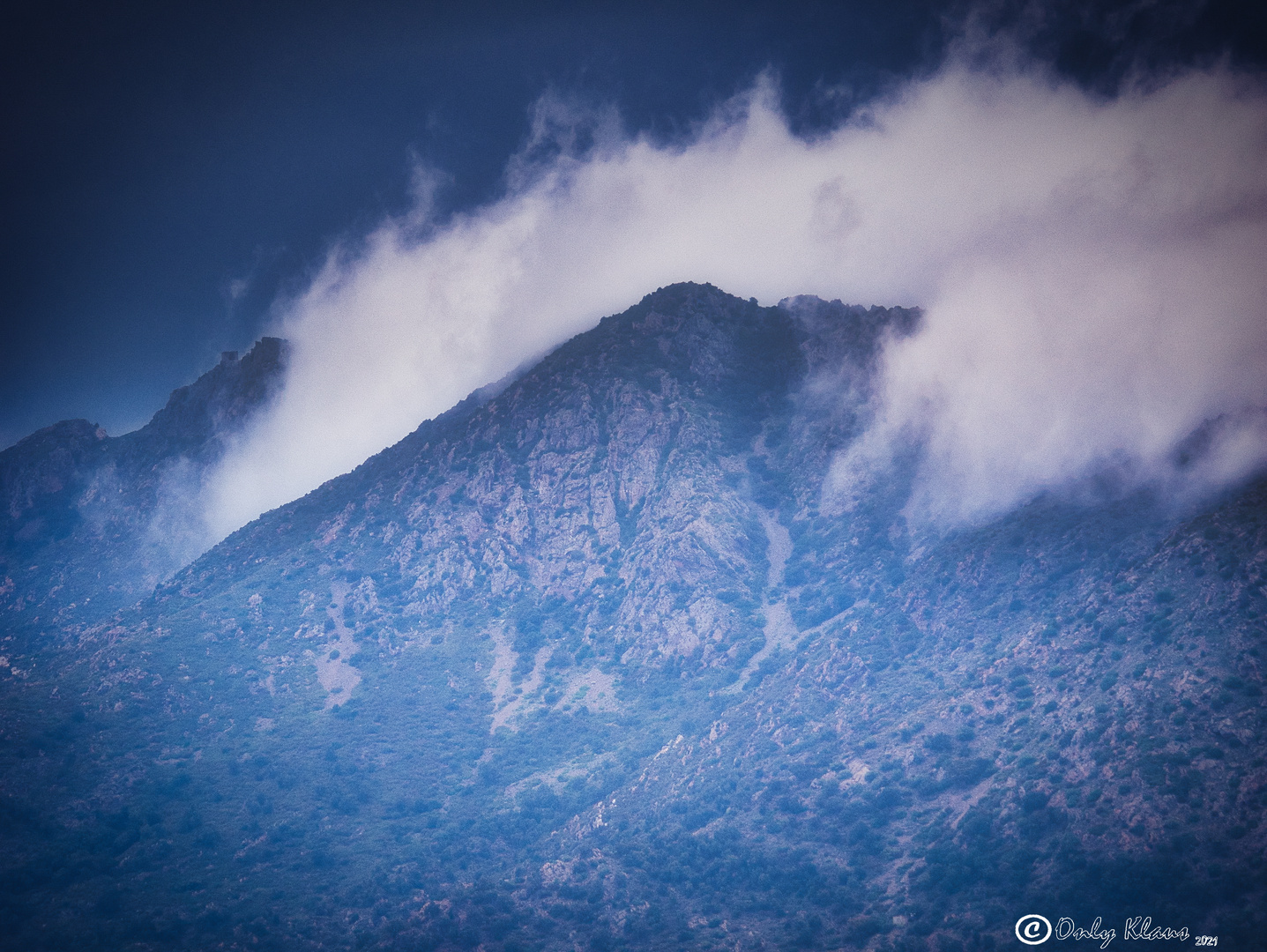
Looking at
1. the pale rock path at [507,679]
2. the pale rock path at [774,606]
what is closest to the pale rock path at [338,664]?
the pale rock path at [507,679]

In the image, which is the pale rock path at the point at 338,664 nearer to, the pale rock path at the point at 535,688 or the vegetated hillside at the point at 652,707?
the vegetated hillside at the point at 652,707

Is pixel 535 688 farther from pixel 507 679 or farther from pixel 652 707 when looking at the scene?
pixel 652 707

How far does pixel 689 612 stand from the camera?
130625 mm

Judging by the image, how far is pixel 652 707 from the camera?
12044 centimetres

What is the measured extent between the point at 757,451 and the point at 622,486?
1174 inches

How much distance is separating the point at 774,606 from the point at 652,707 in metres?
28.4

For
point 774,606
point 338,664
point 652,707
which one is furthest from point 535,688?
point 774,606

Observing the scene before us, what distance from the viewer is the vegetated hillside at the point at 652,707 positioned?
72.4 meters

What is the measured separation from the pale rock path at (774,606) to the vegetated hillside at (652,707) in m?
0.78

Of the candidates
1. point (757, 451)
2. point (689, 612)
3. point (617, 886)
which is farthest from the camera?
point (757, 451)

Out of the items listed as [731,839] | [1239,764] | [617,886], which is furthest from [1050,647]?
[617,886]

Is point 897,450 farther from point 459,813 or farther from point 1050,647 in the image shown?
point 459,813

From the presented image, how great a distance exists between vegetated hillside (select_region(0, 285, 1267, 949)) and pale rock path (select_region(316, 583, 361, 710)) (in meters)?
0.82

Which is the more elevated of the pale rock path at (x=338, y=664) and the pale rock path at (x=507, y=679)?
the pale rock path at (x=338, y=664)
